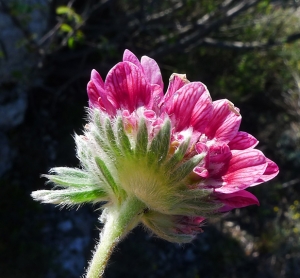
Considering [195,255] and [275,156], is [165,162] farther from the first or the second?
[275,156]

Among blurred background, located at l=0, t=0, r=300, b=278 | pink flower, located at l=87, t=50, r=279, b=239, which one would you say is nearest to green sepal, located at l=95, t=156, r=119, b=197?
pink flower, located at l=87, t=50, r=279, b=239

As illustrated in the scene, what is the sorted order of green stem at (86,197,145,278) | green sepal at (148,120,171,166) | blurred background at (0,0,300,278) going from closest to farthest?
green stem at (86,197,145,278) < green sepal at (148,120,171,166) < blurred background at (0,0,300,278)

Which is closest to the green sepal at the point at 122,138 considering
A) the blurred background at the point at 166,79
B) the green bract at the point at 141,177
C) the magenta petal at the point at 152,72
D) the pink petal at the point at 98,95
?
the green bract at the point at 141,177

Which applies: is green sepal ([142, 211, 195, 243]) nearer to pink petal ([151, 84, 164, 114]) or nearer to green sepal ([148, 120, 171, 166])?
green sepal ([148, 120, 171, 166])

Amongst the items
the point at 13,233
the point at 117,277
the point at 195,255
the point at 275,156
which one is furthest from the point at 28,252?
the point at 275,156

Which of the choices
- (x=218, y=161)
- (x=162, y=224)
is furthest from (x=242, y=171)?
(x=162, y=224)

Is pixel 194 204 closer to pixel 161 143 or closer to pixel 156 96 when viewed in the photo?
pixel 161 143

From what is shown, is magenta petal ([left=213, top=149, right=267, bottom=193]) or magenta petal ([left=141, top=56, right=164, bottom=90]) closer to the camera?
magenta petal ([left=213, top=149, right=267, bottom=193])
